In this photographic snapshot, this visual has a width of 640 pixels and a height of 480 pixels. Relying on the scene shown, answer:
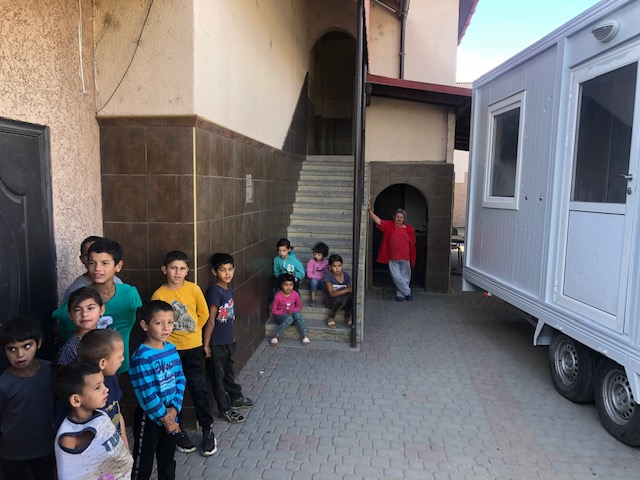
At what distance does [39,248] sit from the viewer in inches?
118

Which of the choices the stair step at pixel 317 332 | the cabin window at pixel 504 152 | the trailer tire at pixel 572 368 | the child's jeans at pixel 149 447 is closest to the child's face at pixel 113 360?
the child's jeans at pixel 149 447

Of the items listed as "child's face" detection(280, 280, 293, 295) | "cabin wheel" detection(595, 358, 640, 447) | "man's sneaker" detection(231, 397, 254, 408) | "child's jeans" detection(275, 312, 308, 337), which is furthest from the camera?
"child's jeans" detection(275, 312, 308, 337)

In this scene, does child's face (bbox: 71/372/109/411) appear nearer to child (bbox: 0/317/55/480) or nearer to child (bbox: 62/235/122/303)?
child (bbox: 0/317/55/480)

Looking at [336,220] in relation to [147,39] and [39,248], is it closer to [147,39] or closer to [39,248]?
[147,39]

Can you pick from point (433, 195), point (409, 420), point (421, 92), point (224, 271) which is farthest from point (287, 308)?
point (421, 92)

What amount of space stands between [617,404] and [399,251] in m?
4.78

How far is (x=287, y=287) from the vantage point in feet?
18.8

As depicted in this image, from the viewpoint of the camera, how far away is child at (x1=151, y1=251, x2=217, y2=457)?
3395mm

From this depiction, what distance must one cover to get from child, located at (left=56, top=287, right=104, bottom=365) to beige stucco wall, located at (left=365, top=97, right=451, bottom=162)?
723 centimetres

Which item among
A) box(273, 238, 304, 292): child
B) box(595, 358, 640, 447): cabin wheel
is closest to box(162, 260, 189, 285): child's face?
box(273, 238, 304, 292): child

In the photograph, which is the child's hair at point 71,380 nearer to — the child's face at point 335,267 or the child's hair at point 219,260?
the child's hair at point 219,260

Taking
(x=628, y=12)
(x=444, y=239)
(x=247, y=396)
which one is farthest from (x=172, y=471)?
(x=444, y=239)

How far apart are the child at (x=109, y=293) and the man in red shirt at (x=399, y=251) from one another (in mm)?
5647

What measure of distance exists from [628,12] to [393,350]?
404 cm
